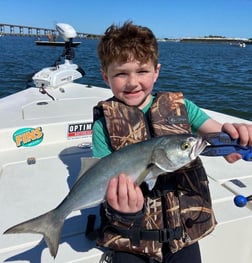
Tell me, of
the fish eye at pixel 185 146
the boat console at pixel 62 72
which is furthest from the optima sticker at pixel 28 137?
the fish eye at pixel 185 146

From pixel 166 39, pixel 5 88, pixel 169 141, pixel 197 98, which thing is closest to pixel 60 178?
pixel 169 141

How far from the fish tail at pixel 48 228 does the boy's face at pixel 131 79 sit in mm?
890

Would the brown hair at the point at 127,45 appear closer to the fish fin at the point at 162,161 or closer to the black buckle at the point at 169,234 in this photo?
the fish fin at the point at 162,161

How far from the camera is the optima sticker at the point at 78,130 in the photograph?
360cm

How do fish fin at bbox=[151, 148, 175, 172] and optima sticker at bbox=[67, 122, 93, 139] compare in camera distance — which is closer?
fish fin at bbox=[151, 148, 175, 172]

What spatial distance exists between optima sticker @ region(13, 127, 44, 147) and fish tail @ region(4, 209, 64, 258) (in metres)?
1.87

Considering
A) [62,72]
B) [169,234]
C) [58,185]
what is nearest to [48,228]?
[169,234]

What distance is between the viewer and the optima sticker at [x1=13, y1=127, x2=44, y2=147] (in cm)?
334

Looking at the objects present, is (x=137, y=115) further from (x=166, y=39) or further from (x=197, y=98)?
(x=166, y=39)

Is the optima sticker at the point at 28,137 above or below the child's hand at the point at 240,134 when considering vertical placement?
below

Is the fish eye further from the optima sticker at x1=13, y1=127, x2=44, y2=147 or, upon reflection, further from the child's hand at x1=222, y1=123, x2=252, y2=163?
the optima sticker at x1=13, y1=127, x2=44, y2=147

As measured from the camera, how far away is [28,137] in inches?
134

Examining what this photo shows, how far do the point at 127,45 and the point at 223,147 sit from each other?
0.89m

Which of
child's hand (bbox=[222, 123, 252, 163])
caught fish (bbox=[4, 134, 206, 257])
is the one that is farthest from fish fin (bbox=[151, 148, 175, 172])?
child's hand (bbox=[222, 123, 252, 163])
